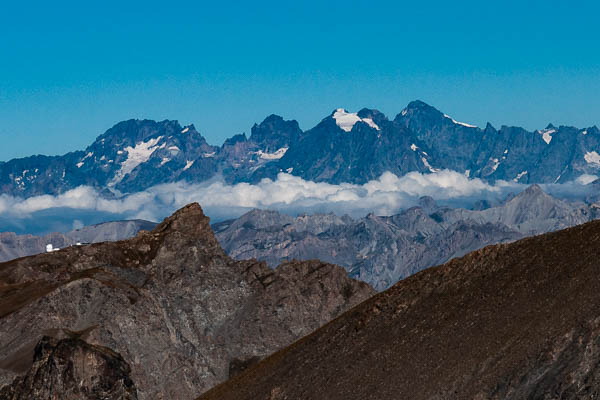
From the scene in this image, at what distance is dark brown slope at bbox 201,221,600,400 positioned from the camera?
284 feet

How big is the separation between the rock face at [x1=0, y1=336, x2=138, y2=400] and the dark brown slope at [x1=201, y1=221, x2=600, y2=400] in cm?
1866

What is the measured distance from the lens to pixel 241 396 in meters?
123

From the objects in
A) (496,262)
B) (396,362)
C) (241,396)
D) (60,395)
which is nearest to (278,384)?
(241,396)

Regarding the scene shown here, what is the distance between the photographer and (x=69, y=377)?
142 meters

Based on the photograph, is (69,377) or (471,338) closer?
(471,338)

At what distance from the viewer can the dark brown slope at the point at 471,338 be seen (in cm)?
8656

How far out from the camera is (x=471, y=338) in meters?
101

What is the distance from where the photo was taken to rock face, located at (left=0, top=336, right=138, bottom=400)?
14075 centimetres

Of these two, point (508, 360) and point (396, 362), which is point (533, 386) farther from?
point (396, 362)

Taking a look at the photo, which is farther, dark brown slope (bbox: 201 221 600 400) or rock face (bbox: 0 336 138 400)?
rock face (bbox: 0 336 138 400)

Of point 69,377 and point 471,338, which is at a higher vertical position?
point 69,377

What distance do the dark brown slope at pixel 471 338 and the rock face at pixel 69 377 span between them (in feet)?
61.2

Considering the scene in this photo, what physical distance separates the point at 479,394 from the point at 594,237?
29080mm

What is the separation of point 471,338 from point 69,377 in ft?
215
